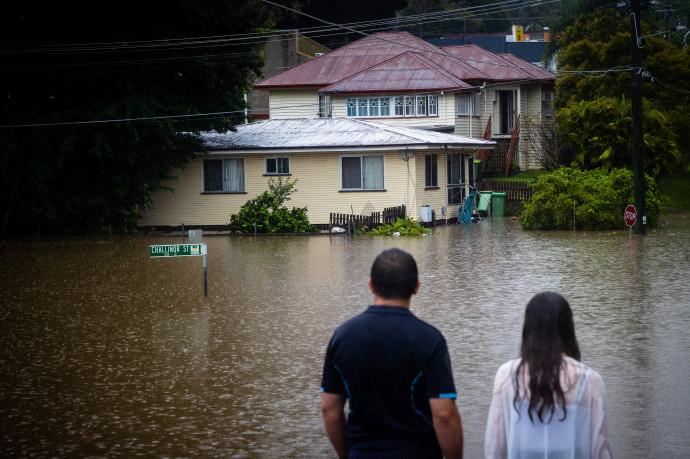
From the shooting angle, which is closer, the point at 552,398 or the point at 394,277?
the point at 552,398

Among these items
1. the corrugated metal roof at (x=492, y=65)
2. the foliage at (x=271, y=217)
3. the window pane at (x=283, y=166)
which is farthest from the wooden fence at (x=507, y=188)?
the foliage at (x=271, y=217)

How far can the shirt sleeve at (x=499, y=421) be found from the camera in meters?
4.11

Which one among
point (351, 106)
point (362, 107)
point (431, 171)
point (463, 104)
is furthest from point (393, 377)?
point (463, 104)

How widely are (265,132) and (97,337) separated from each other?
2600cm

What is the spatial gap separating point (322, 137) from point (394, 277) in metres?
32.8

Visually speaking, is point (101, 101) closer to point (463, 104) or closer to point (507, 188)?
point (507, 188)

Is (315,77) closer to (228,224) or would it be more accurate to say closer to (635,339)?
(228,224)

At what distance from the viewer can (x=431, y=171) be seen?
1447 inches

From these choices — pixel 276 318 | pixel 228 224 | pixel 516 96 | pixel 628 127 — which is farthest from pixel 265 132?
pixel 276 318

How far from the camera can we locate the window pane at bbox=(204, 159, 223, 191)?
124 feet

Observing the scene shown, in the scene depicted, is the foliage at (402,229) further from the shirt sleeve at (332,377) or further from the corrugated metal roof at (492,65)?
the shirt sleeve at (332,377)

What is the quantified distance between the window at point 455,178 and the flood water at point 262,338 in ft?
39.7

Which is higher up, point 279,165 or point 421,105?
point 421,105

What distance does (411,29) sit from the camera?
8994 centimetres
